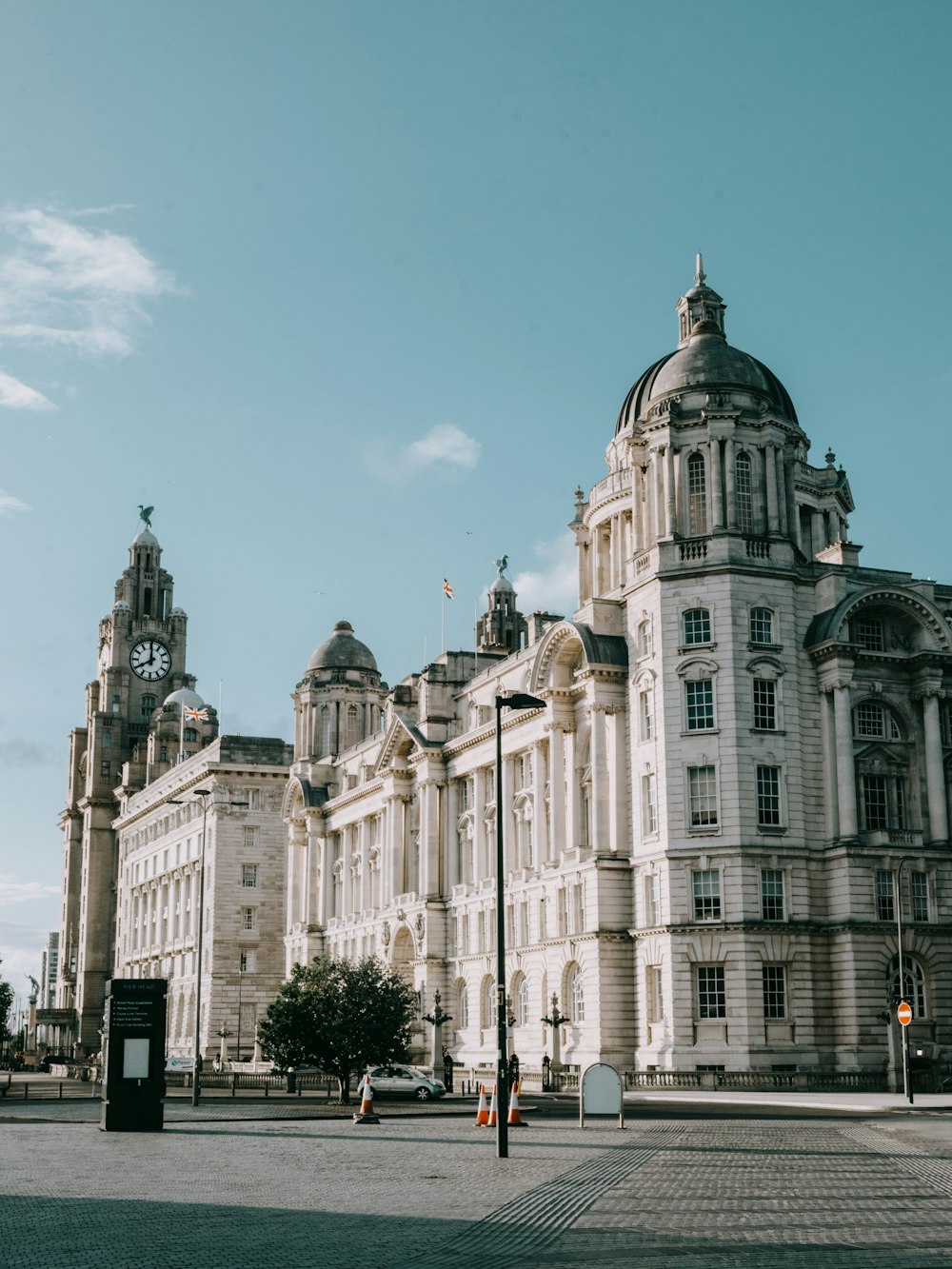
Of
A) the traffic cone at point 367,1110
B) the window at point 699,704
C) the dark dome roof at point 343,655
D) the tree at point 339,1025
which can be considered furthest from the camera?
the dark dome roof at point 343,655

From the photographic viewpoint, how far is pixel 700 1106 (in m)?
48.2

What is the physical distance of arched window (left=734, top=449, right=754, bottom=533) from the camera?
67.3 metres

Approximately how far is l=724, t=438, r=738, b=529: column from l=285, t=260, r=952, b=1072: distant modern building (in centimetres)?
11

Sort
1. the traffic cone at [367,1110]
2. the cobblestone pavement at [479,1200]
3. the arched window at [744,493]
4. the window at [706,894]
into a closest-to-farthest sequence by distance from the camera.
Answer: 1. the cobblestone pavement at [479,1200]
2. the traffic cone at [367,1110]
3. the window at [706,894]
4. the arched window at [744,493]

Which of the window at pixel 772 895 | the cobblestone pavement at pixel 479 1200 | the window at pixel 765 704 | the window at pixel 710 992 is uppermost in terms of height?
the window at pixel 765 704

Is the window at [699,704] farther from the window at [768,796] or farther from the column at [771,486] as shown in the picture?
the column at [771,486]

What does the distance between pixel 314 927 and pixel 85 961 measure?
55.5 m

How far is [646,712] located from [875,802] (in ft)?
34.2

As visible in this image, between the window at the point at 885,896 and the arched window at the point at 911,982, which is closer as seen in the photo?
the arched window at the point at 911,982

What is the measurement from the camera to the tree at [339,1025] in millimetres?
56781

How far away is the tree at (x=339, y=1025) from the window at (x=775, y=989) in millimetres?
14514

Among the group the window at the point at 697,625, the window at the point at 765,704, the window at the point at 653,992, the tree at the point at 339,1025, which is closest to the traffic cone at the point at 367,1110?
the tree at the point at 339,1025

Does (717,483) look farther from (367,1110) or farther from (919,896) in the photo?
(367,1110)

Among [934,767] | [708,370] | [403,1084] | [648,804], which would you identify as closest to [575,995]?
[648,804]
